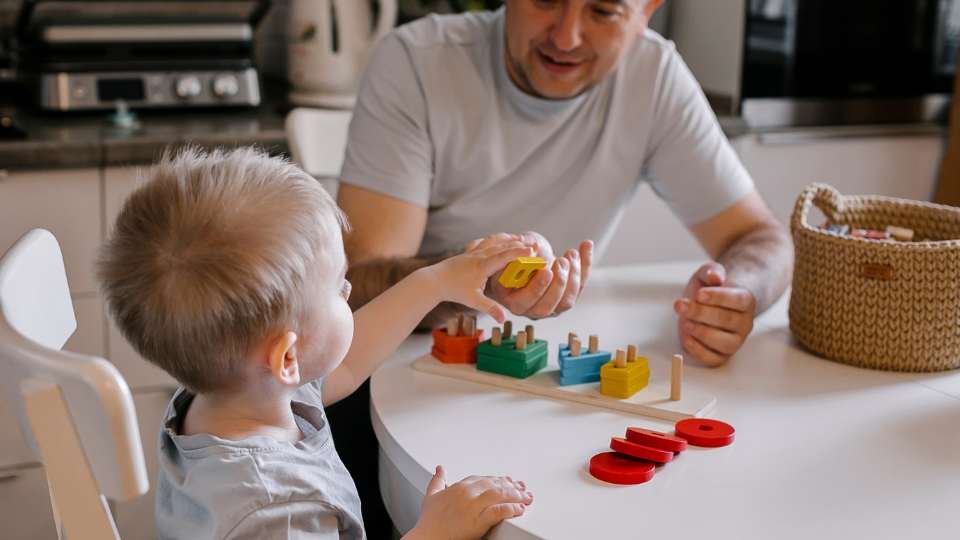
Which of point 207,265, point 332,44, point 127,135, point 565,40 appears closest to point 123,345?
point 127,135

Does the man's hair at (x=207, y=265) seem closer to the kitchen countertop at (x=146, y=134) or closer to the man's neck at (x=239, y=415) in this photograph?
the man's neck at (x=239, y=415)

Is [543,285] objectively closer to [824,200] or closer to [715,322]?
[715,322]

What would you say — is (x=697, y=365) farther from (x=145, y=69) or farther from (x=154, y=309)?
(x=145, y=69)

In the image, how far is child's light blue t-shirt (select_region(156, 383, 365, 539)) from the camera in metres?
1.00

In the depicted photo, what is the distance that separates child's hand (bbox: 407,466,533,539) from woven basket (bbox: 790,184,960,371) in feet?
1.82

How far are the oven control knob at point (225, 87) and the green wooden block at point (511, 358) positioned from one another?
1.43 metres

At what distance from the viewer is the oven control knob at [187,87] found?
8.43ft

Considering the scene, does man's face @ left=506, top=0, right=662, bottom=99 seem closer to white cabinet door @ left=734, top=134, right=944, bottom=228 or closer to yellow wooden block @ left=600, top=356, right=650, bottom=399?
yellow wooden block @ left=600, top=356, right=650, bottom=399

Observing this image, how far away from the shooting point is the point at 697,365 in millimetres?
1402

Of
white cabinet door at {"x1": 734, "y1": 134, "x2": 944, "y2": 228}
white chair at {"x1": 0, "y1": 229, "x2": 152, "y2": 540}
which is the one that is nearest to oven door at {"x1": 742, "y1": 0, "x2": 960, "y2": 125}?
white cabinet door at {"x1": 734, "y1": 134, "x2": 944, "y2": 228}

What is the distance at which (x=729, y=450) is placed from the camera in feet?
3.80

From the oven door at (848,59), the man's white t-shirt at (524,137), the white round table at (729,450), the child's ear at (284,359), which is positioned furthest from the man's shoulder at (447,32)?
the oven door at (848,59)

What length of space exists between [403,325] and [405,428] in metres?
0.15

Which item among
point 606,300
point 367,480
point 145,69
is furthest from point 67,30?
point 606,300
